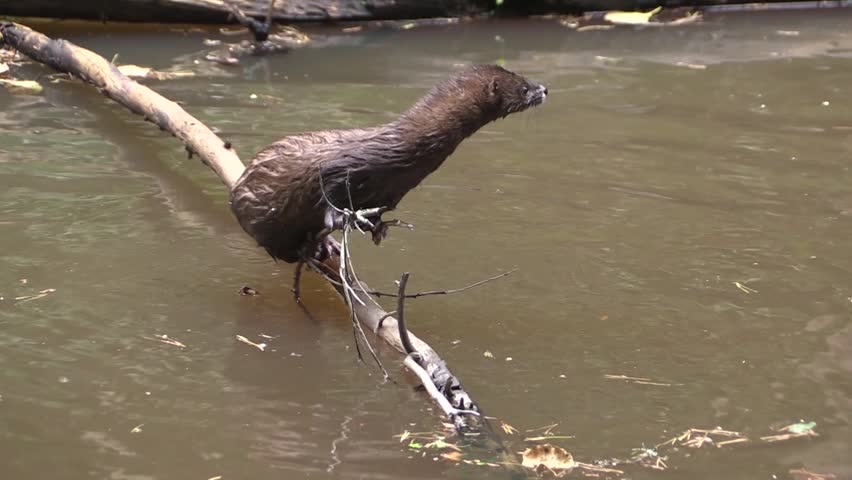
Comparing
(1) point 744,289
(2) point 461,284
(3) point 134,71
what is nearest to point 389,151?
(2) point 461,284

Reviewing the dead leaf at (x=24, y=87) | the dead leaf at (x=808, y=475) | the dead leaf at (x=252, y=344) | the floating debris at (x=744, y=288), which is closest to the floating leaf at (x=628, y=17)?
the dead leaf at (x=24, y=87)

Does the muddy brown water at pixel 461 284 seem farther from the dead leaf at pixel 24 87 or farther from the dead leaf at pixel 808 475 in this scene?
the dead leaf at pixel 24 87

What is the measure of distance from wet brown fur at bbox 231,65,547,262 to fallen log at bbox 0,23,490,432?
1.15ft

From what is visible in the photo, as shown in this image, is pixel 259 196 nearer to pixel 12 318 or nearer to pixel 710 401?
pixel 12 318

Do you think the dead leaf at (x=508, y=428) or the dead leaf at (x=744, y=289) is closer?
the dead leaf at (x=508, y=428)

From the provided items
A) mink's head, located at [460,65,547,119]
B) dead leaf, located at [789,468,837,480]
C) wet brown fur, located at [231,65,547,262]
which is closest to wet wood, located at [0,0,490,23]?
wet brown fur, located at [231,65,547,262]

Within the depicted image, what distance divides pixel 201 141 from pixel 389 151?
227 centimetres

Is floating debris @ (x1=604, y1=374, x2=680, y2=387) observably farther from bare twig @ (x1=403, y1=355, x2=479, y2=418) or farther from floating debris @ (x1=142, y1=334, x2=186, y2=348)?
floating debris @ (x1=142, y1=334, x2=186, y2=348)

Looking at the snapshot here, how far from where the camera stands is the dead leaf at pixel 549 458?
3.46 meters

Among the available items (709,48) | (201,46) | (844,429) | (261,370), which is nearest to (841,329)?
(844,429)

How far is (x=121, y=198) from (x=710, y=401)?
3593 mm

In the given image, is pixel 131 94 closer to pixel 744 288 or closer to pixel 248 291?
pixel 248 291

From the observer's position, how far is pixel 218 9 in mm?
10305

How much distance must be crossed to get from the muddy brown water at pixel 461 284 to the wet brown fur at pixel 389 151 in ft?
2.10
